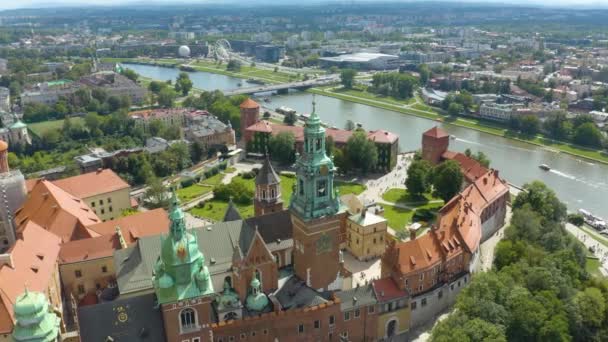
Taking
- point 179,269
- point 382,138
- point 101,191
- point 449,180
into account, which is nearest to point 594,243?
point 449,180

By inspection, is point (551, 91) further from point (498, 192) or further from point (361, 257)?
point (361, 257)

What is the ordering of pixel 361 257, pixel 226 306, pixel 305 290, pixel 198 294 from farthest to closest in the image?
1. pixel 361 257
2. pixel 305 290
3. pixel 226 306
4. pixel 198 294

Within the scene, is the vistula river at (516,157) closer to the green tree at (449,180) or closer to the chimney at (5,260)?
the green tree at (449,180)

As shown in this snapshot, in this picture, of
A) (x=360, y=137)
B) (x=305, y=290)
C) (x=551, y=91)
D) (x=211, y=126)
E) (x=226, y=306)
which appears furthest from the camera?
(x=551, y=91)

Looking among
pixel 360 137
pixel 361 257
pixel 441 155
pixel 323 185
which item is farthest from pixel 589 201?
pixel 323 185

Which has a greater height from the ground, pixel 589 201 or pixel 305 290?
pixel 305 290

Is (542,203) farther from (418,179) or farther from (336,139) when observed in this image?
(336,139)
